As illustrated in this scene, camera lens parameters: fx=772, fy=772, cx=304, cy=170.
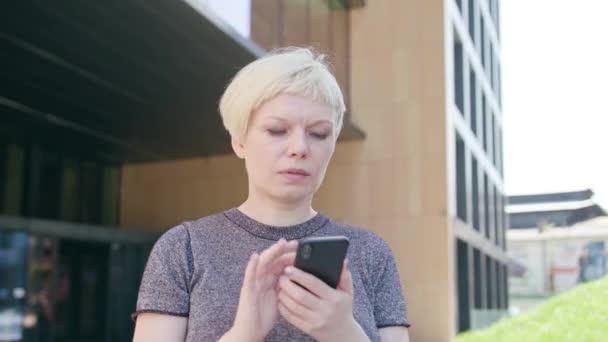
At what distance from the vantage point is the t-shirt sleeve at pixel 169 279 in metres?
1.73

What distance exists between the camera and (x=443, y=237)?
1633 cm

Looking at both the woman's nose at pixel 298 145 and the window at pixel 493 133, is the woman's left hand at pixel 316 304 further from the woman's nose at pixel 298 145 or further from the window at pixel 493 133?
the window at pixel 493 133

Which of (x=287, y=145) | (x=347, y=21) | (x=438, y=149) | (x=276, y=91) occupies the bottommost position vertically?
(x=287, y=145)

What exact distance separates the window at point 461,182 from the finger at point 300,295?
59.8 feet

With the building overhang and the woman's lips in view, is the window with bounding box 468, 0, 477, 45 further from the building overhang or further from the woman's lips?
the woman's lips

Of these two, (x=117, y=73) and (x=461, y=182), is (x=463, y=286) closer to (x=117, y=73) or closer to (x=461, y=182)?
(x=461, y=182)

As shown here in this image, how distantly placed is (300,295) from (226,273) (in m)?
0.29

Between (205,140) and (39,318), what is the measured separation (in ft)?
16.9

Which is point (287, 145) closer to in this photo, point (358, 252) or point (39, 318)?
point (358, 252)

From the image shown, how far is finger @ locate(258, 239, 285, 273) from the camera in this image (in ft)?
5.04

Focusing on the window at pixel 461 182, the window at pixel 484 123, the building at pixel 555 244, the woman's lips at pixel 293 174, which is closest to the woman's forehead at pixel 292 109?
the woman's lips at pixel 293 174

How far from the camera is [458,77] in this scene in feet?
68.0

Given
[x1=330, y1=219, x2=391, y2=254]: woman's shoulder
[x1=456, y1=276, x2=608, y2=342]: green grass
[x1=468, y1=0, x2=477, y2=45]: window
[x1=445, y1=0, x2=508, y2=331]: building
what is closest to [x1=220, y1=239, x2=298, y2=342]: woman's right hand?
[x1=330, y1=219, x2=391, y2=254]: woman's shoulder

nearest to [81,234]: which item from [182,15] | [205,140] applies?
[205,140]
